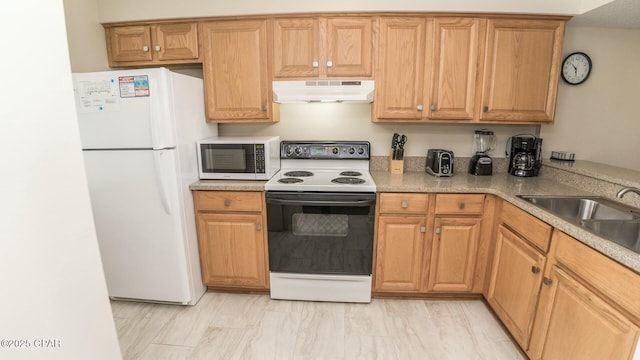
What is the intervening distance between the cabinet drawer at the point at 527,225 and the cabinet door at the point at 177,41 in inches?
98.4

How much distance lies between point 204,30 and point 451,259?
8.26ft

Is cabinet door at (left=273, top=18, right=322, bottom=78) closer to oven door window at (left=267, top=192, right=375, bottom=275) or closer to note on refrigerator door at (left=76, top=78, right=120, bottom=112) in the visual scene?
oven door window at (left=267, top=192, right=375, bottom=275)

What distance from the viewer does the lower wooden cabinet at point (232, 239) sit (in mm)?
2197

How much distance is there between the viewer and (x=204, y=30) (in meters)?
2.29

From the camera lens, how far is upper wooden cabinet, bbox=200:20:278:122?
2.27m

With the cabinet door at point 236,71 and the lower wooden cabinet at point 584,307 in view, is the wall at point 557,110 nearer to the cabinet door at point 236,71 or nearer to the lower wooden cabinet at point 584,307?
the cabinet door at point 236,71

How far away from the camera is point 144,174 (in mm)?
1989

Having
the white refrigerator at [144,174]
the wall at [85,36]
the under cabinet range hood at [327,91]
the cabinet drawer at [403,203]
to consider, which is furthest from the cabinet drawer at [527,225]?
the wall at [85,36]

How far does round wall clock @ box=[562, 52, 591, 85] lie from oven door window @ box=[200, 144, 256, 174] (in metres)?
2.56

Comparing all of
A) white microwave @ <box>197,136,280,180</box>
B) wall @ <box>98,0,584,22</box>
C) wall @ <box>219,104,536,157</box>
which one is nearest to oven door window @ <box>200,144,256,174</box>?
white microwave @ <box>197,136,280,180</box>

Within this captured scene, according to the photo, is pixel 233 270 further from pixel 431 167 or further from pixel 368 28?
pixel 368 28

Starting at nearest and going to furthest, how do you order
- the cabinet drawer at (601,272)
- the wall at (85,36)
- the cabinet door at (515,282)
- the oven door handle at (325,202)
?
1. the cabinet drawer at (601,272)
2. the cabinet door at (515,282)
3. the oven door handle at (325,202)
4. the wall at (85,36)

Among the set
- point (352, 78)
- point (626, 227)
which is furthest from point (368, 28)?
point (626, 227)

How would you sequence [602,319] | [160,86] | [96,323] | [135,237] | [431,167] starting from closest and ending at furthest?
[96,323] → [602,319] → [160,86] → [135,237] → [431,167]
